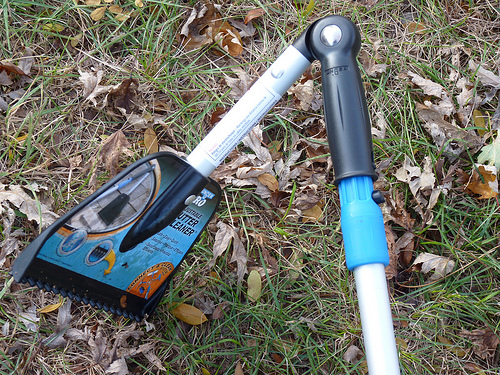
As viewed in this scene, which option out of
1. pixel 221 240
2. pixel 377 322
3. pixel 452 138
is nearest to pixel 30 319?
pixel 221 240

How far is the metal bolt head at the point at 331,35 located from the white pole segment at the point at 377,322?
2.30 feet

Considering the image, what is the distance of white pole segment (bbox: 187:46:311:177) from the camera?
51.6 inches

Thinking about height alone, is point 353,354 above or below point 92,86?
below

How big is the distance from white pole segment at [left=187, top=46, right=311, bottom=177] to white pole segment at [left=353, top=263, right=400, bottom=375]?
591 millimetres

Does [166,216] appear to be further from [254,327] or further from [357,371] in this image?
[357,371]

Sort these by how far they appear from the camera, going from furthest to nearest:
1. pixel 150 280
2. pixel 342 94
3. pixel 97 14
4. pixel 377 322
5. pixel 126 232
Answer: pixel 97 14, pixel 150 280, pixel 126 232, pixel 342 94, pixel 377 322

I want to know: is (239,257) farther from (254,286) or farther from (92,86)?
(92,86)

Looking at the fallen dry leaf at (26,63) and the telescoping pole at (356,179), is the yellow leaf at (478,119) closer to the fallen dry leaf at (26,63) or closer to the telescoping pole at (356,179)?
the telescoping pole at (356,179)

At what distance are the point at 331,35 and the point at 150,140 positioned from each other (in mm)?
1080

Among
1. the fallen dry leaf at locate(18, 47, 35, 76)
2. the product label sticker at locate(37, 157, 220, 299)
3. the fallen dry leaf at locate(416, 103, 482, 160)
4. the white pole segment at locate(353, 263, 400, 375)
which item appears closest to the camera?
the white pole segment at locate(353, 263, 400, 375)

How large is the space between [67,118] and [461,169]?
202 centimetres

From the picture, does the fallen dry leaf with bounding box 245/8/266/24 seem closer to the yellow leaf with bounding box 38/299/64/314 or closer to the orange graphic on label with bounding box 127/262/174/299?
the orange graphic on label with bounding box 127/262/174/299

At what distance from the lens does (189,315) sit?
5.82ft

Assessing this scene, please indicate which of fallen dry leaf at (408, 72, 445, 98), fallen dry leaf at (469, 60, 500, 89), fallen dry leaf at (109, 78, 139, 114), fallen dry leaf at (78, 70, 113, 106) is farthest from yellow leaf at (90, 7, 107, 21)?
fallen dry leaf at (469, 60, 500, 89)
